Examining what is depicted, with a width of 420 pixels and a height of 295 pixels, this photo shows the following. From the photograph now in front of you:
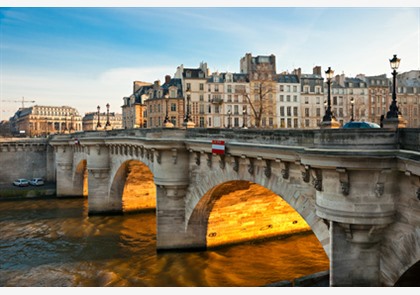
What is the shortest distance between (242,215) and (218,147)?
8.73 metres

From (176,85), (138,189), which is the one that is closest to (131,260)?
(138,189)

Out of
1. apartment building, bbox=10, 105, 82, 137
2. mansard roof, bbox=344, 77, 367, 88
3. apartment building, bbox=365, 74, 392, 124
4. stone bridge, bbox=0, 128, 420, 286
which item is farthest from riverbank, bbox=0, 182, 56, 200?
apartment building, bbox=10, 105, 82, 137

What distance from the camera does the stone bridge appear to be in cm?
1030

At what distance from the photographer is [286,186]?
48.7 ft

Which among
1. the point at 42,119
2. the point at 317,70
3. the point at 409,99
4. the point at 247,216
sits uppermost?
the point at 317,70

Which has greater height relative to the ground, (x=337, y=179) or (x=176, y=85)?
(x=176, y=85)

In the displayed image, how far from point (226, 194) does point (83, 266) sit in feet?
32.4

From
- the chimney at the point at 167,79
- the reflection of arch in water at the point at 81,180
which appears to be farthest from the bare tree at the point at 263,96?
the reflection of arch in water at the point at 81,180

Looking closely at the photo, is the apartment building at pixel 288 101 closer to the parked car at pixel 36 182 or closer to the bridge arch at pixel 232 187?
the parked car at pixel 36 182

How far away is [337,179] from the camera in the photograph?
11.3 metres

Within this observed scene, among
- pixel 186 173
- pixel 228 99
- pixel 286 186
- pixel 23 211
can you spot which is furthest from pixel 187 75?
pixel 286 186

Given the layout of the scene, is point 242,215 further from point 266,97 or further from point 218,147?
point 266,97

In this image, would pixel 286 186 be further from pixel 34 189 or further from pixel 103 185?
pixel 34 189

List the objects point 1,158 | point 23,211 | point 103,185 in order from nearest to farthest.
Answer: point 103,185 < point 23,211 < point 1,158
